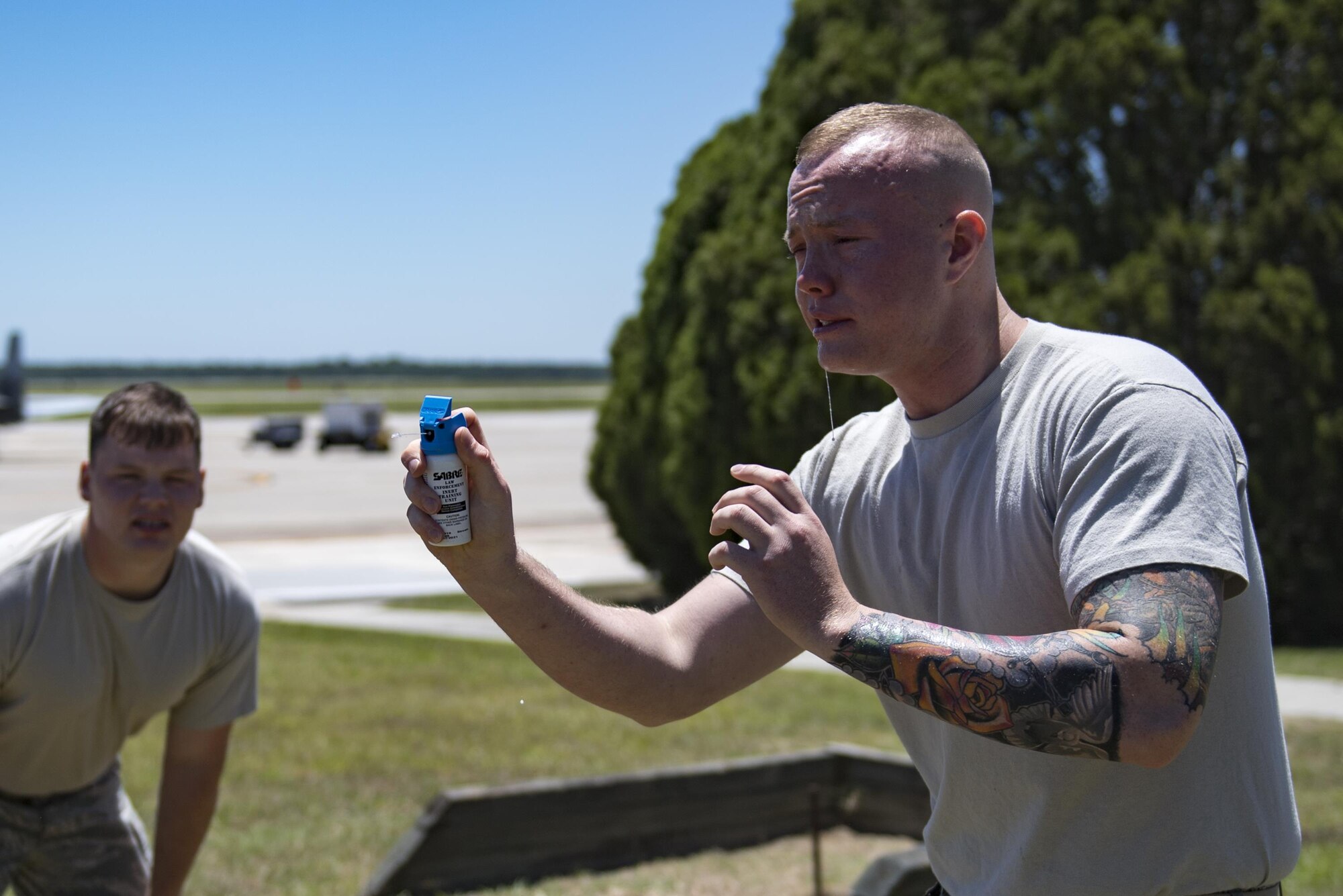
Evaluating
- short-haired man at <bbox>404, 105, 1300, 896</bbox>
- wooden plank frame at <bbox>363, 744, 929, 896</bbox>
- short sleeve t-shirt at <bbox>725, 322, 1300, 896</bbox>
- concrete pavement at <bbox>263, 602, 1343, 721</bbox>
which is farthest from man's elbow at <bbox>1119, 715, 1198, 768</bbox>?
concrete pavement at <bbox>263, 602, 1343, 721</bbox>

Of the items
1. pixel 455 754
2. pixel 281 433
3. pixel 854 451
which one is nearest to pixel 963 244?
pixel 854 451

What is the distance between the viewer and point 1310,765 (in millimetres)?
7047

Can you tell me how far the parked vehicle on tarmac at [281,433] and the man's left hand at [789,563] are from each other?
4440 centimetres

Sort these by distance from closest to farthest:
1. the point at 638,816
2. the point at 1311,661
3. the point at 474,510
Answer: the point at 474,510 < the point at 638,816 < the point at 1311,661

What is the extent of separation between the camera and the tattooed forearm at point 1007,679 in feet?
5.84

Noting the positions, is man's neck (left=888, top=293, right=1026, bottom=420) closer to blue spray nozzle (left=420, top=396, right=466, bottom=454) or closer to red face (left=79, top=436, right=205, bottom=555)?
blue spray nozzle (left=420, top=396, right=466, bottom=454)

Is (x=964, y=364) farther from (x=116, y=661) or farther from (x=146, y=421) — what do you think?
(x=116, y=661)

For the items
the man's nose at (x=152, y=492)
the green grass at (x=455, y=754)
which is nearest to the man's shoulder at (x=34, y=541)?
the man's nose at (x=152, y=492)

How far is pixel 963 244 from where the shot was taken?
228cm

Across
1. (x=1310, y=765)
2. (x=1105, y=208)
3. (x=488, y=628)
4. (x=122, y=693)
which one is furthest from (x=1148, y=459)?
(x=488, y=628)

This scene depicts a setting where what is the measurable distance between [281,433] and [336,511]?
69.0 feet

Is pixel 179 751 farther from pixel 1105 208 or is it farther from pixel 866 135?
pixel 1105 208

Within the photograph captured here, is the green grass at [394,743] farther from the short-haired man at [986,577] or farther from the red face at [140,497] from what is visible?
the short-haired man at [986,577]

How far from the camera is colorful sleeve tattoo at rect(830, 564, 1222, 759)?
178 cm
